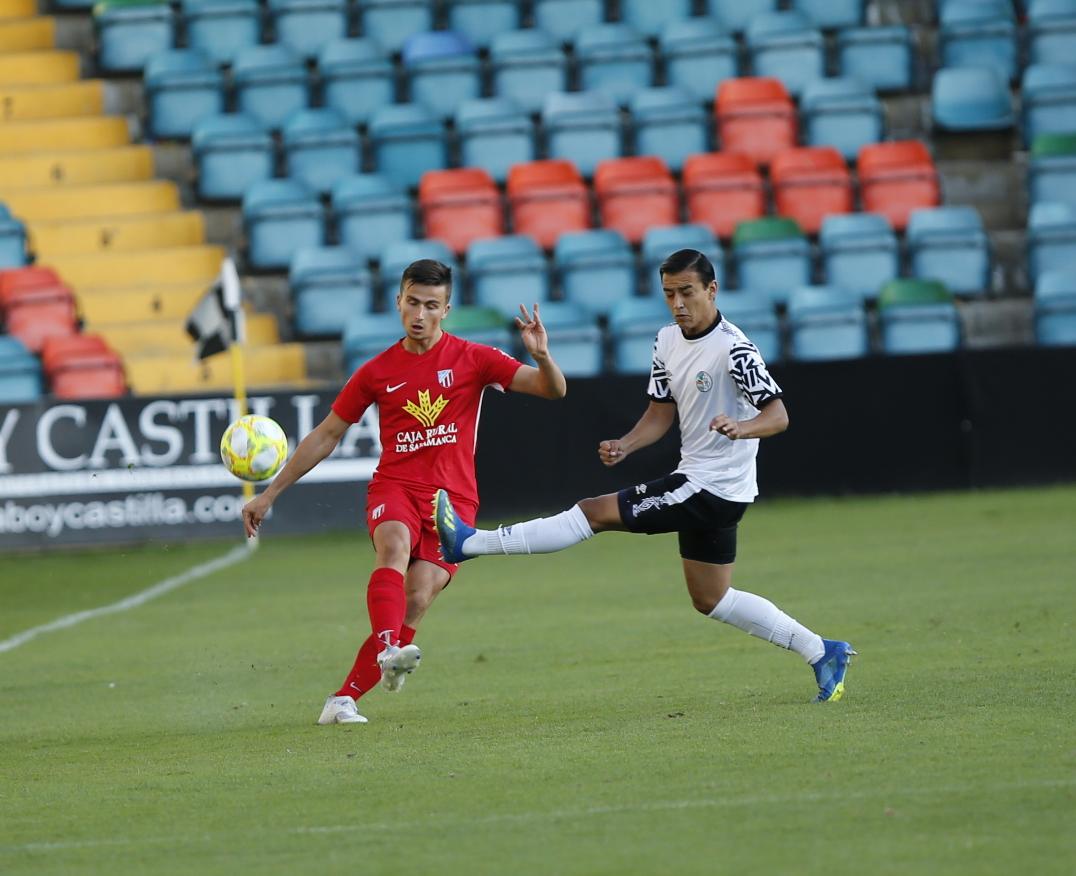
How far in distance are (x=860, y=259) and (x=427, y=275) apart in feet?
43.8

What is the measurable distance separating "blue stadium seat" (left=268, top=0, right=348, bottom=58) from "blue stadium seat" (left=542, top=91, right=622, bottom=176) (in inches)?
129

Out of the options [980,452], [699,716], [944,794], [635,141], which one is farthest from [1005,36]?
[944,794]

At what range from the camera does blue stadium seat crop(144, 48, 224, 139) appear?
2191 centimetres

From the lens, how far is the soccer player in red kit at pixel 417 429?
7.59 meters

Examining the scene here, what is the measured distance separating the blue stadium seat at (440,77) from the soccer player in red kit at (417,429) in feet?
48.3

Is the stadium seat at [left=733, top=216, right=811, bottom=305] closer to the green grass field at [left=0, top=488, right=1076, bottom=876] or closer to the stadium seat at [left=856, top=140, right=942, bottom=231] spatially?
the stadium seat at [left=856, top=140, right=942, bottom=231]

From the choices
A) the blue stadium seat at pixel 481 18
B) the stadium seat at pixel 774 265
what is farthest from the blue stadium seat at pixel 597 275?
the blue stadium seat at pixel 481 18

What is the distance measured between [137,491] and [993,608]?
915cm

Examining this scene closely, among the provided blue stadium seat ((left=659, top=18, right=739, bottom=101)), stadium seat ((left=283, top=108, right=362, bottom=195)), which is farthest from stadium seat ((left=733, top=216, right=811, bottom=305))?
stadium seat ((left=283, top=108, right=362, bottom=195))

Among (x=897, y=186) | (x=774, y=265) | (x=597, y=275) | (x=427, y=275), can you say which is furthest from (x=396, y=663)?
(x=897, y=186)

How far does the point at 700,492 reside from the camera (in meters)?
7.58

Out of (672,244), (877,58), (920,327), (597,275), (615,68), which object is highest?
(615,68)

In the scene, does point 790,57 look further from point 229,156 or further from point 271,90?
point 229,156

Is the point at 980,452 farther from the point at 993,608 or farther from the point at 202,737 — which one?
the point at 202,737
